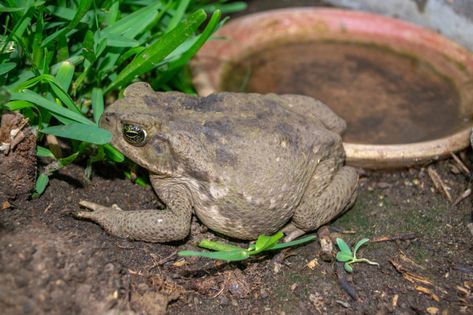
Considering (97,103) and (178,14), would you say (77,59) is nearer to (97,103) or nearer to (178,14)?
(97,103)

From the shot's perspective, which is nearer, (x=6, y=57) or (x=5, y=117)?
(x=5, y=117)

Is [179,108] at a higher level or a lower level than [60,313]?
higher

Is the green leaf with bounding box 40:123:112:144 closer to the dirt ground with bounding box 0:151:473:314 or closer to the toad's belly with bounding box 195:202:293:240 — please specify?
the dirt ground with bounding box 0:151:473:314

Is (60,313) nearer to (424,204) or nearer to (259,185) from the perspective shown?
(259,185)

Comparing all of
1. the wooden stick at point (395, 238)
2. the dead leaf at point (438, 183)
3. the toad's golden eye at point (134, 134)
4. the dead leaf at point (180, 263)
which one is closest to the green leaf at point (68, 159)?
the toad's golden eye at point (134, 134)

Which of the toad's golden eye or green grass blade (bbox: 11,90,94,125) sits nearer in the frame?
green grass blade (bbox: 11,90,94,125)

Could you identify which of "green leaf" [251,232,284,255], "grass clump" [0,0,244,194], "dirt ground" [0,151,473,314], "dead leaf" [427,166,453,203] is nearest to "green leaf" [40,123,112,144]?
"grass clump" [0,0,244,194]

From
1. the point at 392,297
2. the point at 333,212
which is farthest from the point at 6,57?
the point at 392,297

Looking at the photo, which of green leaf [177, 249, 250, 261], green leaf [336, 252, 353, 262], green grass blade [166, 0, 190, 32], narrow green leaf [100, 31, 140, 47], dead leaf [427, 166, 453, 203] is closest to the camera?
green leaf [177, 249, 250, 261]
